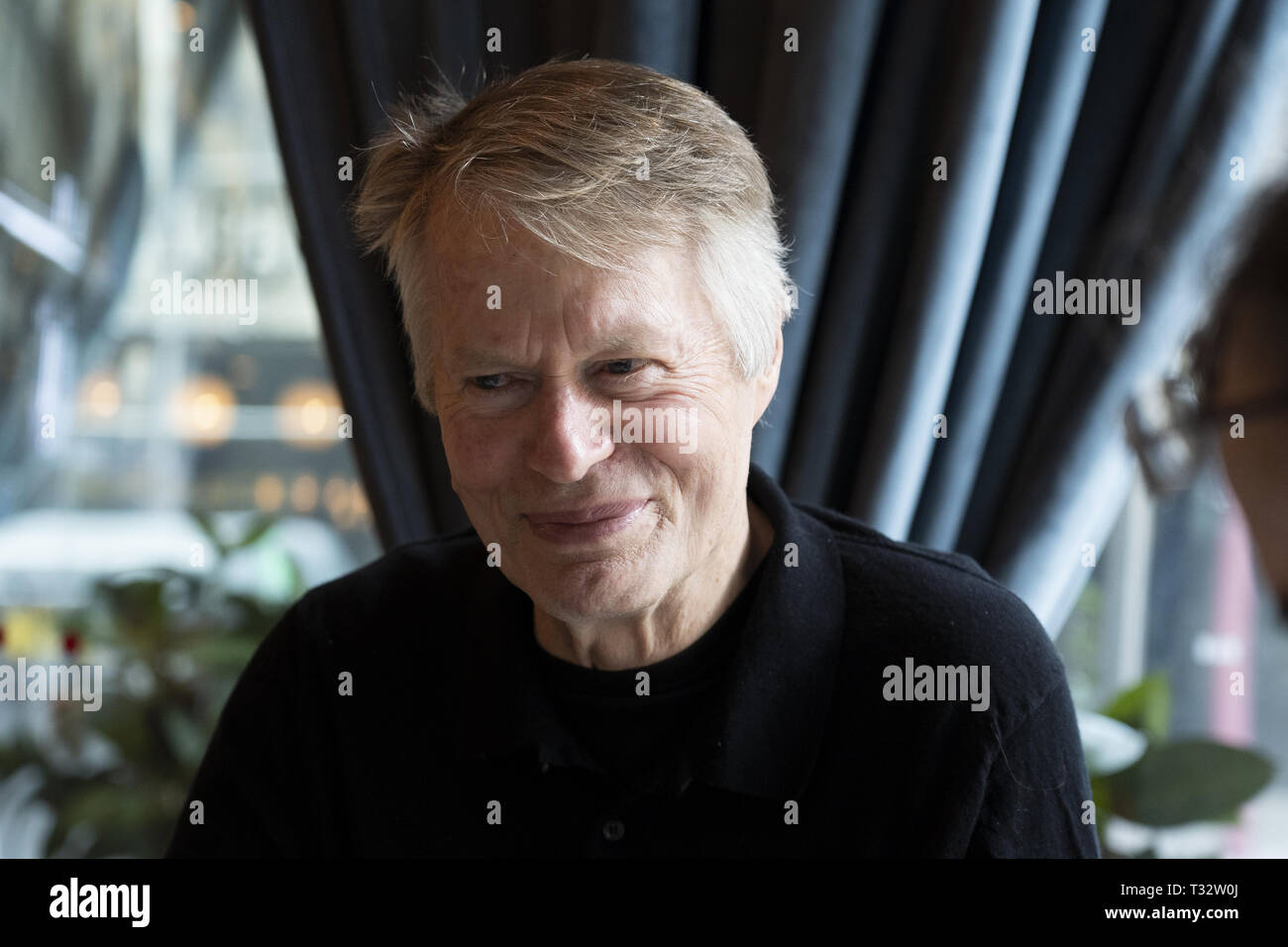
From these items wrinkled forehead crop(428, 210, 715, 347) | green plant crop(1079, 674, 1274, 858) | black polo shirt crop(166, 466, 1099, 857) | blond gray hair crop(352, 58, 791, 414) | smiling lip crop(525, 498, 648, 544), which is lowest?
green plant crop(1079, 674, 1274, 858)

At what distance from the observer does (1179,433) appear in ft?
1.91

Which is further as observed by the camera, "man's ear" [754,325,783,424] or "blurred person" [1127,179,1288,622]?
"man's ear" [754,325,783,424]

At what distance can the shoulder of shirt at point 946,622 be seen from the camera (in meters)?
0.93

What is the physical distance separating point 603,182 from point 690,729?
1.53 ft

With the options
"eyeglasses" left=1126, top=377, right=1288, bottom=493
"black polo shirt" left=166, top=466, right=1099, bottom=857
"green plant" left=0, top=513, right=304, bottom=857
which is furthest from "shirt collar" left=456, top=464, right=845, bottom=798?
"green plant" left=0, top=513, right=304, bottom=857

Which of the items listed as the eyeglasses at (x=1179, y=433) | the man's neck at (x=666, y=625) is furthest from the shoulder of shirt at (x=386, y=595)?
the eyeglasses at (x=1179, y=433)

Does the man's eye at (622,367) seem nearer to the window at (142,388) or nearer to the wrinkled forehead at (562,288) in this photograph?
the wrinkled forehead at (562,288)

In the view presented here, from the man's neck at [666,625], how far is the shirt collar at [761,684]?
3 centimetres

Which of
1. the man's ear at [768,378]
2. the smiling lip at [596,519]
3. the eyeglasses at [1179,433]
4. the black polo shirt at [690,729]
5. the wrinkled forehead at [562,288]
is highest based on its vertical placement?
the wrinkled forehead at [562,288]

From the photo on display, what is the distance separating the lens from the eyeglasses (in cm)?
52

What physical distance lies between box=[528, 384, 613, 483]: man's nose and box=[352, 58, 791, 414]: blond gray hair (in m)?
0.11

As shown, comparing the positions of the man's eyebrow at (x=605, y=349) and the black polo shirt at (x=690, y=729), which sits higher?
the man's eyebrow at (x=605, y=349)

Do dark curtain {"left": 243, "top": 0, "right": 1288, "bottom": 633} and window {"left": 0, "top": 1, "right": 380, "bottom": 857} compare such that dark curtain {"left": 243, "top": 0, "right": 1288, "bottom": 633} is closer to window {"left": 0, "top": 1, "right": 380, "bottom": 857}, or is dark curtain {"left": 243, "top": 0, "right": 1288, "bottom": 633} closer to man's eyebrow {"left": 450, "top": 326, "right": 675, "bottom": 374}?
man's eyebrow {"left": 450, "top": 326, "right": 675, "bottom": 374}
